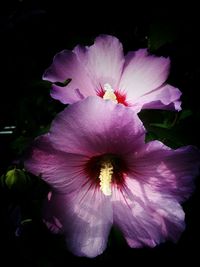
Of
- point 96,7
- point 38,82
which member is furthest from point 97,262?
point 96,7

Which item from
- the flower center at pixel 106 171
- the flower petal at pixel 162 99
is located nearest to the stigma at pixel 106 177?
the flower center at pixel 106 171

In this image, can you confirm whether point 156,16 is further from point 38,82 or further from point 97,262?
point 97,262

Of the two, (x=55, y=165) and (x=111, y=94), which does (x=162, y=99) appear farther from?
(x=55, y=165)

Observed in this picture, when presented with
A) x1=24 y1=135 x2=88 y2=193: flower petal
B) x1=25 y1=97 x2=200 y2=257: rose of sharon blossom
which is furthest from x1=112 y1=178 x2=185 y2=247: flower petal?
x1=24 y1=135 x2=88 y2=193: flower petal

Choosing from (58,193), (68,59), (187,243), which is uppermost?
(68,59)

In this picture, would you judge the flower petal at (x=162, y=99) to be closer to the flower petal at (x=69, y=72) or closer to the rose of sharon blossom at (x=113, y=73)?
the rose of sharon blossom at (x=113, y=73)

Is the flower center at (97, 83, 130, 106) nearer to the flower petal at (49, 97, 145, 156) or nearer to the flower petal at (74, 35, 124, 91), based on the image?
the flower petal at (74, 35, 124, 91)
